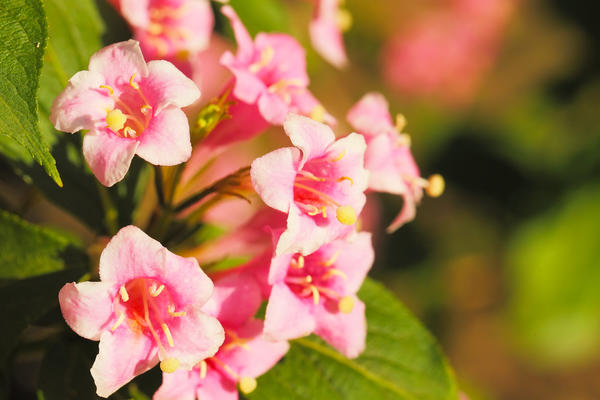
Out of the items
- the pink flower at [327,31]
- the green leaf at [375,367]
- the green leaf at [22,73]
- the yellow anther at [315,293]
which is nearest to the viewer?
the green leaf at [22,73]

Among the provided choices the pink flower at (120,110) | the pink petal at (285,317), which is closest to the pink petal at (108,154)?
the pink flower at (120,110)

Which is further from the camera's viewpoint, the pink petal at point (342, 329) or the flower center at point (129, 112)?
the pink petal at point (342, 329)

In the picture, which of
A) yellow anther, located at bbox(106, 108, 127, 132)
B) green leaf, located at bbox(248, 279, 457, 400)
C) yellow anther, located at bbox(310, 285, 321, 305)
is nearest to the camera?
yellow anther, located at bbox(106, 108, 127, 132)

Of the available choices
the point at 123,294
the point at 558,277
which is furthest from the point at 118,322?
the point at 558,277

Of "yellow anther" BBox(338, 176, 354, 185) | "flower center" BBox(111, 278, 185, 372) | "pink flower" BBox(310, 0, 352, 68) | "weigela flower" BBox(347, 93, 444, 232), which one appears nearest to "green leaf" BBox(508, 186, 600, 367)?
"pink flower" BBox(310, 0, 352, 68)

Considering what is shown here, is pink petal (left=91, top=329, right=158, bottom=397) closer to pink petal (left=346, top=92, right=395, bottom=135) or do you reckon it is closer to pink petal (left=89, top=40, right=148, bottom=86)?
pink petal (left=89, top=40, right=148, bottom=86)

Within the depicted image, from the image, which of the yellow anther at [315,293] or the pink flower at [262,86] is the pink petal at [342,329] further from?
the pink flower at [262,86]

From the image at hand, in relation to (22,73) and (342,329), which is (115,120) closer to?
(22,73)
